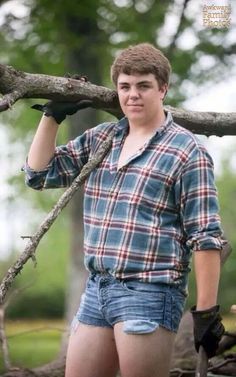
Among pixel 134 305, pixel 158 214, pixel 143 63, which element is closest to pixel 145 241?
pixel 158 214

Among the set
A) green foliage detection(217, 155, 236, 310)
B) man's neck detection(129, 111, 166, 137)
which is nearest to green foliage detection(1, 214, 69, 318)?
green foliage detection(217, 155, 236, 310)

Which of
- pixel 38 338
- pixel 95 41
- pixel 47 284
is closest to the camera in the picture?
pixel 95 41

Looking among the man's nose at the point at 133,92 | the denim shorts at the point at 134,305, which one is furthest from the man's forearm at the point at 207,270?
the man's nose at the point at 133,92

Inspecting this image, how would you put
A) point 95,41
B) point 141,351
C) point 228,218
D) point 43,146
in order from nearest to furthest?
point 141,351 → point 43,146 → point 95,41 → point 228,218

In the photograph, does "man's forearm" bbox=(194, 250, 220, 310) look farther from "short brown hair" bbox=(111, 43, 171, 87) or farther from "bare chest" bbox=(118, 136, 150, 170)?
"short brown hair" bbox=(111, 43, 171, 87)

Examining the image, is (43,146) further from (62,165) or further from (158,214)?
(158,214)

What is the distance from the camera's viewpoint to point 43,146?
363cm

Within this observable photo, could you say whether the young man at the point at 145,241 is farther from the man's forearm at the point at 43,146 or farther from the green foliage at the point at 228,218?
the green foliage at the point at 228,218

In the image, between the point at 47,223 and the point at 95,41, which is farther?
the point at 95,41

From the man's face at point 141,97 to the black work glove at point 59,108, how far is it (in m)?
0.42

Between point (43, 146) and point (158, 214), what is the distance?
656mm

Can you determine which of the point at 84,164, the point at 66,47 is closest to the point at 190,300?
the point at 66,47

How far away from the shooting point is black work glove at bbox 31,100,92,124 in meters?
3.69

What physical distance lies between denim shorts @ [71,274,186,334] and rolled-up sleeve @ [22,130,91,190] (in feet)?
1.88
